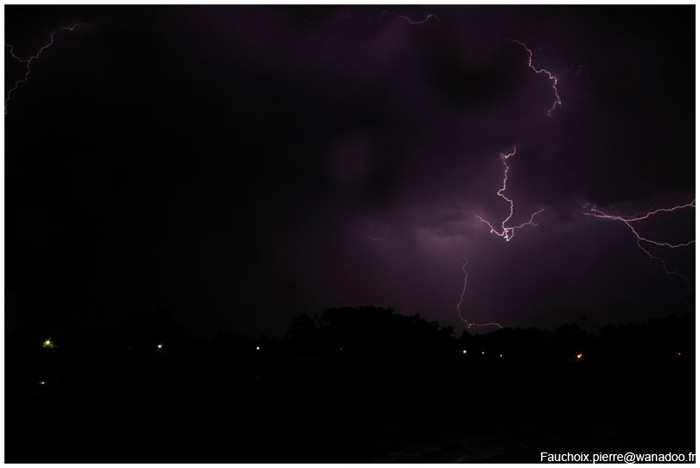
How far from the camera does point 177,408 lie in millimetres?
13953

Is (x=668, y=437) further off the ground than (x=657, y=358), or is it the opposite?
(x=657, y=358)

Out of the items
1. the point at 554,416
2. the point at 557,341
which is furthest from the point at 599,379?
the point at 557,341

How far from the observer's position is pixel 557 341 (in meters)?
55.4

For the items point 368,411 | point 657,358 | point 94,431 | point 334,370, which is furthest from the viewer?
point 657,358

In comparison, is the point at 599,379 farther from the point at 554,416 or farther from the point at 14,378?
the point at 14,378

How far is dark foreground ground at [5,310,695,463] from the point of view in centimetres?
868

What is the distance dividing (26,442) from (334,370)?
16.4 m

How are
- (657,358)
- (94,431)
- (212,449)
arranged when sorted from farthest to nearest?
(657,358), (94,431), (212,449)

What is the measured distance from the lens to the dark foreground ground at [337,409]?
8680mm

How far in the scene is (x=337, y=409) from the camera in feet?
46.8

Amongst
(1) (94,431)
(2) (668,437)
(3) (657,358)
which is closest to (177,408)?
(1) (94,431)

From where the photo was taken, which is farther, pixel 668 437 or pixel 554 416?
pixel 554 416

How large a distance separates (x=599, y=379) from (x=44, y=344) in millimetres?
22951

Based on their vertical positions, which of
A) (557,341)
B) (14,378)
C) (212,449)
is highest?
(557,341)
